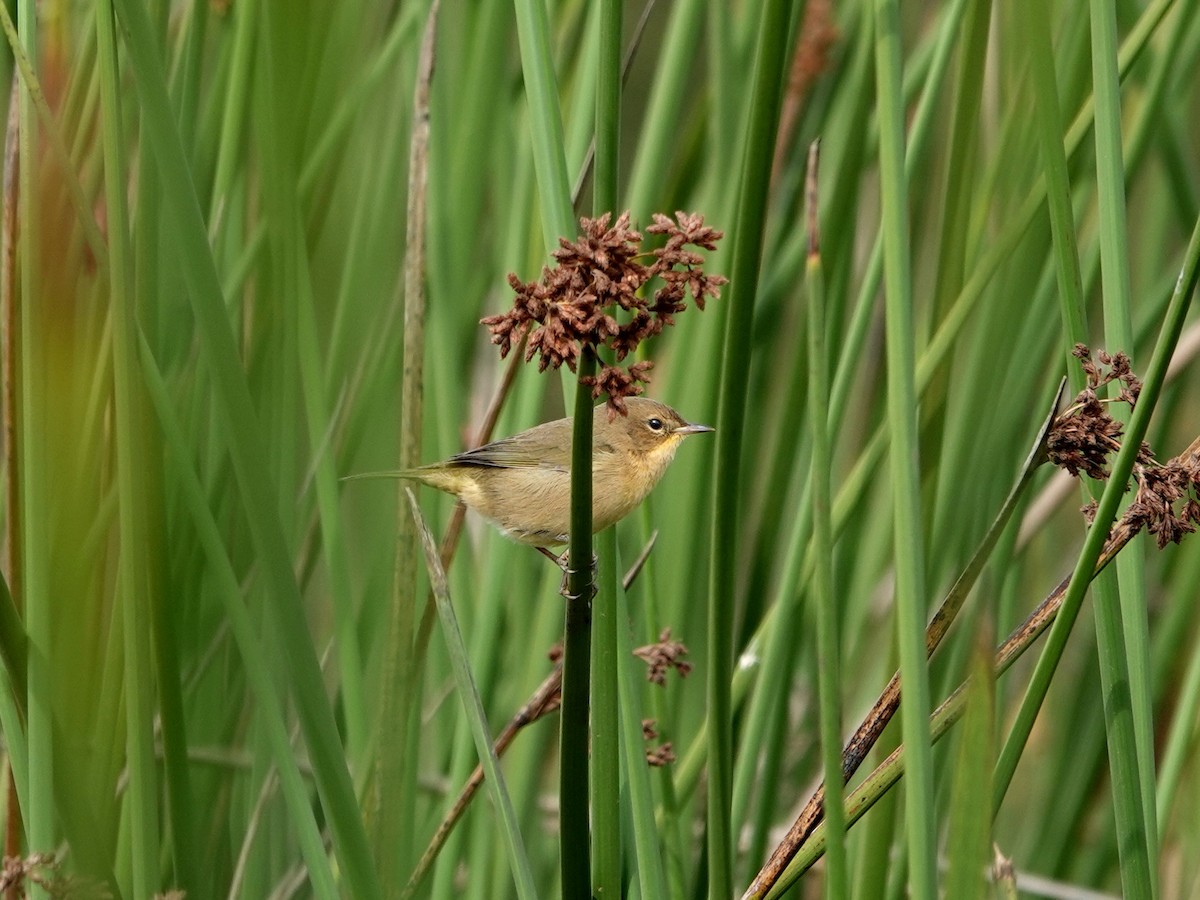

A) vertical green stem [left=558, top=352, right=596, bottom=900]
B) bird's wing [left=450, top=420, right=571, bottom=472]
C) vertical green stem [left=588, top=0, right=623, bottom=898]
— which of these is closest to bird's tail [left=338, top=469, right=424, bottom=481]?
bird's wing [left=450, top=420, right=571, bottom=472]

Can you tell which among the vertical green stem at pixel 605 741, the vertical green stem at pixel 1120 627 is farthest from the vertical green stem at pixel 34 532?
the vertical green stem at pixel 1120 627

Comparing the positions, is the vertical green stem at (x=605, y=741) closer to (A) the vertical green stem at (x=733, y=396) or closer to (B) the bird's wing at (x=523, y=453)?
(A) the vertical green stem at (x=733, y=396)

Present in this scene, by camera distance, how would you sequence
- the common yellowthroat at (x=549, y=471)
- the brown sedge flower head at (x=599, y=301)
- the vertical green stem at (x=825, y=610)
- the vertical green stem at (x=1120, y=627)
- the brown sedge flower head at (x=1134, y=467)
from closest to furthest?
the brown sedge flower head at (x=599, y=301) < the vertical green stem at (x=825, y=610) < the brown sedge flower head at (x=1134, y=467) < the vertical green stem at (x=1120, y=627) < the common yellowthroat at (x=549, y=471)

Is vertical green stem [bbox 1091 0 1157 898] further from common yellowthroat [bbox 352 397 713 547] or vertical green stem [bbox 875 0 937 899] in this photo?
common yellowthroat [bbox 352 397 713 547]

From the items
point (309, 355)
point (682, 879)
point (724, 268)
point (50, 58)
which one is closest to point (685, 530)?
point (724, 268)

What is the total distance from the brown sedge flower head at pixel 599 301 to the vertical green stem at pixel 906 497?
189 mm

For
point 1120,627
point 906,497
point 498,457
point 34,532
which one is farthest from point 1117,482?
point 498,457

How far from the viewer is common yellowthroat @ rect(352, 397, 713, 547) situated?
2480mm

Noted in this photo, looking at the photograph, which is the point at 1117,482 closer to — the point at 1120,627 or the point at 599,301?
the point at 1120,627

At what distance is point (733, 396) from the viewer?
1.27 meters

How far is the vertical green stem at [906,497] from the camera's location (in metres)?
1.22

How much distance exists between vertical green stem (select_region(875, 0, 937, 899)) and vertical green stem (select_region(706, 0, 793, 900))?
0.12 metres

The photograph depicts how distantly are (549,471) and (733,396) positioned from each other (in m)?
1.57

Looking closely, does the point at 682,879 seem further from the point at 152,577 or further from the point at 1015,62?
the point at 1015,62
